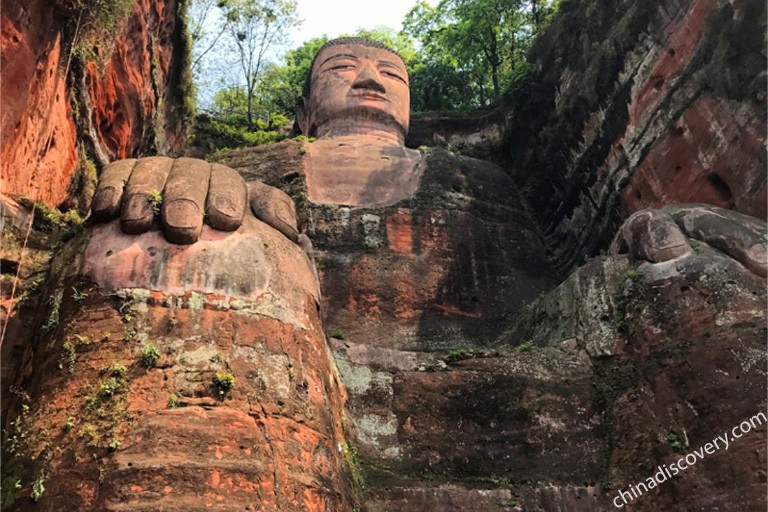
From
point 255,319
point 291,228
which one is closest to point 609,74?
point 291,228

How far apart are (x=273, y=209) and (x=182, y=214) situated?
0.89 meters

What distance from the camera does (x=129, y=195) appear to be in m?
6.18

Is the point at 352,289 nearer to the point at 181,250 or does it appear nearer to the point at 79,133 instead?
the point at 79,133

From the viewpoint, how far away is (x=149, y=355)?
5402 millimetres

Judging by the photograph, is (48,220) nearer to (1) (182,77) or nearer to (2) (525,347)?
(2) (525,347)

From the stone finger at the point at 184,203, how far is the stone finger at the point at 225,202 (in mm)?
58

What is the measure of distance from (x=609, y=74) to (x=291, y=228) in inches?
234

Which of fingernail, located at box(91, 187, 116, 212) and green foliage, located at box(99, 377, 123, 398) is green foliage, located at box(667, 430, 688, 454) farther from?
fingernail, located at box(91, 187, 116, 212)

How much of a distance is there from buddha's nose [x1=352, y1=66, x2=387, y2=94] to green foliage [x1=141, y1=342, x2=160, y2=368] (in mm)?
9169

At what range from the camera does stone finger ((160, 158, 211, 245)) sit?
599 centimetres

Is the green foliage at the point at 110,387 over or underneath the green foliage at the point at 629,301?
underneath

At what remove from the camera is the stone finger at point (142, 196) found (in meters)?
6.03

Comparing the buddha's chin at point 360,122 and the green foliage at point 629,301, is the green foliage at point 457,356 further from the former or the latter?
the buddha's chin at point 360,122

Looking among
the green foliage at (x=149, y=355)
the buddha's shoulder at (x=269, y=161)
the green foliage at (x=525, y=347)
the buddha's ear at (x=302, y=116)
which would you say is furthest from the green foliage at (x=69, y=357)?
the buddha's ear at (x=302, y=116)
